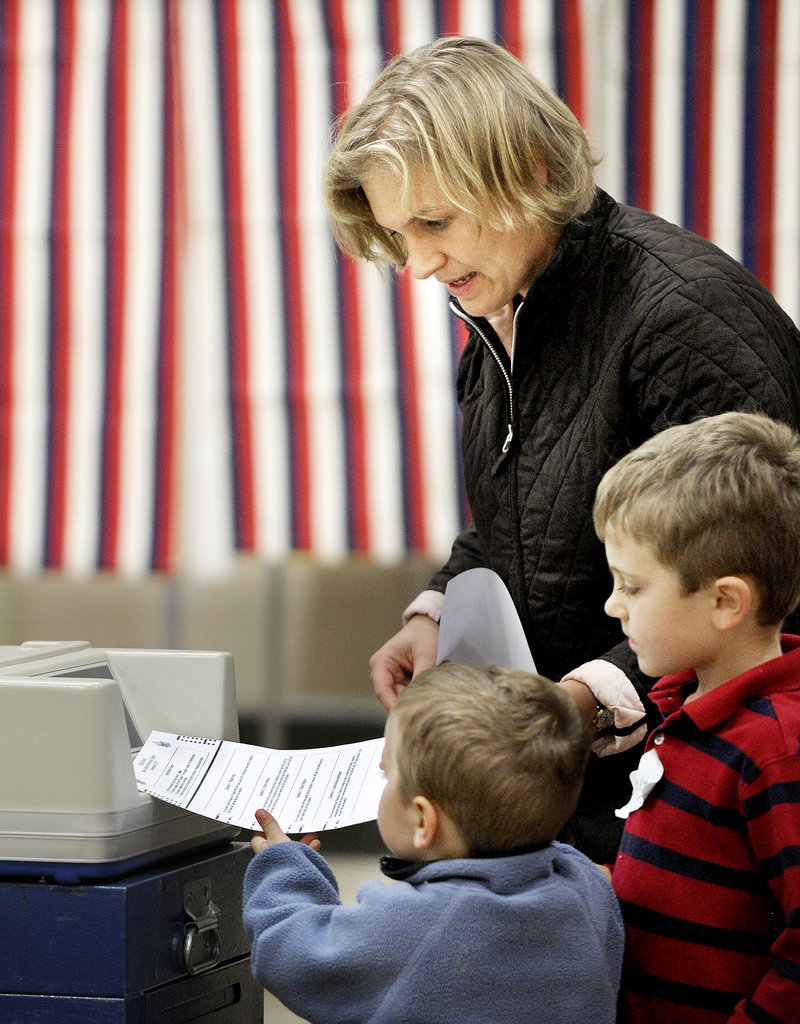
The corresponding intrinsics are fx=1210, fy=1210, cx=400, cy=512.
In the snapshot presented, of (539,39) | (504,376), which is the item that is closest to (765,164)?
(539,39)

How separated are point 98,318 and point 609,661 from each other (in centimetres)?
283

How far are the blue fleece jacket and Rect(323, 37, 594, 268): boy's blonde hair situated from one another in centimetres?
67

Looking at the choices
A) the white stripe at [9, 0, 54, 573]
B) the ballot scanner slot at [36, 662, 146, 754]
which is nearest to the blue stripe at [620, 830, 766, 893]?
the ballot scanner slot at [36, 662, 146, 754]

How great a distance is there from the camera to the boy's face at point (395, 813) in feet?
3.38

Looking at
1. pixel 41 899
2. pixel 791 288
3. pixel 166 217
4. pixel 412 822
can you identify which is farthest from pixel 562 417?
pixel 166 217

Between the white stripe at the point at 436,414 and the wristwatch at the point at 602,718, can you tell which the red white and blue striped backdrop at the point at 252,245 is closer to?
the white stripe at the point at 436,414

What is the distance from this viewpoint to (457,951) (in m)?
0.95

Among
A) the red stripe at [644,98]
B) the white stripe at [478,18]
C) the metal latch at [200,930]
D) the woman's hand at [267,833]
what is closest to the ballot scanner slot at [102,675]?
the metal latch at [200,930]

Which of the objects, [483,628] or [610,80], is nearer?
[483,628]

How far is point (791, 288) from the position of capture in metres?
3.38

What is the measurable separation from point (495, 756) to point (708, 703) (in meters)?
0.19

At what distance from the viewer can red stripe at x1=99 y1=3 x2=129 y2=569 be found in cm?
362

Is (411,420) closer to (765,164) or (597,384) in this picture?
(765,164)

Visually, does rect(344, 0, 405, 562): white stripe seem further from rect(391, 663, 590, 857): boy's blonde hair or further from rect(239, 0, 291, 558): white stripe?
rect(391, 663, 590, 857): boy's blonde hair
